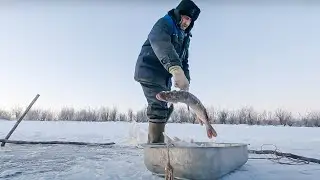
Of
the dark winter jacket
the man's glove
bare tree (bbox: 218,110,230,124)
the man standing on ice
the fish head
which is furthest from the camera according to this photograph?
bare tree (bbox: 218,110,230,124)

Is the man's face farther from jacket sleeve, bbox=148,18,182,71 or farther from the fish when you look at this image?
the fish

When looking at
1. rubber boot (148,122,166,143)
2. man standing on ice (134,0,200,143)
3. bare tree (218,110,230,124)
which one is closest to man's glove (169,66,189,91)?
man standing on ice (134,0,200,143)

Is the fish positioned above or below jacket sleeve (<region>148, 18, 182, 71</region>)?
below

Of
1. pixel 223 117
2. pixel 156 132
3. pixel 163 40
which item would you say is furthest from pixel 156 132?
pixel 223 117

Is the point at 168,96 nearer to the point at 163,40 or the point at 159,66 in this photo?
the point at 163,40

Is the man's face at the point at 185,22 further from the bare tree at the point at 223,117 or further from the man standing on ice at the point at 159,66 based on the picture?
the bare tree at the point at 223,117

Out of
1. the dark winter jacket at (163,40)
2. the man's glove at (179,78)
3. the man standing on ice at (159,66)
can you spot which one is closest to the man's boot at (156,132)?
the man standing on ice at (159,66)

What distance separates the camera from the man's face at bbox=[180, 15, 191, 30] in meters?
3.75

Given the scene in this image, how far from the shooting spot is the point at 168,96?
8.64ft

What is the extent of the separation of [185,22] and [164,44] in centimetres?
78

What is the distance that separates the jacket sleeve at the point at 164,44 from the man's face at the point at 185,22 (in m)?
0.27

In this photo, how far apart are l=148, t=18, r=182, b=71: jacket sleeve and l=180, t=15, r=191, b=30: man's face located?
268 mm

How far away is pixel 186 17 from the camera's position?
3754 millimetres

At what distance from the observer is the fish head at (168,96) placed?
8.63ft
